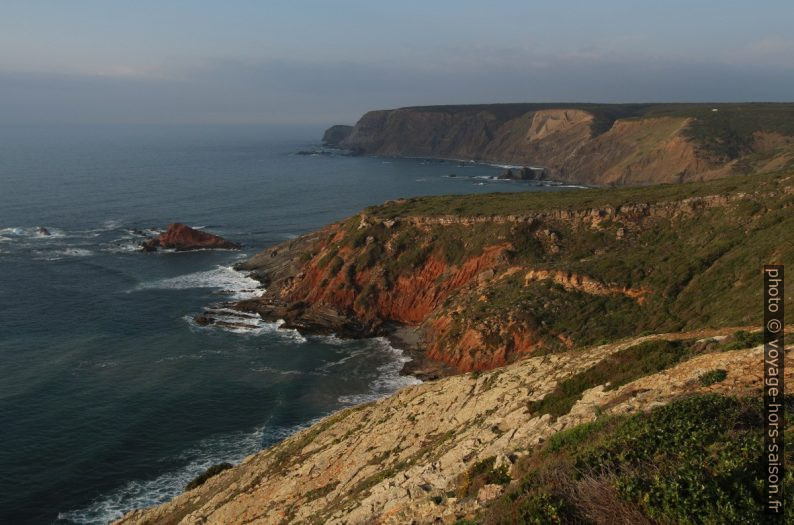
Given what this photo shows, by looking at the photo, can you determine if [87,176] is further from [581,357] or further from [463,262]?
[581,357]

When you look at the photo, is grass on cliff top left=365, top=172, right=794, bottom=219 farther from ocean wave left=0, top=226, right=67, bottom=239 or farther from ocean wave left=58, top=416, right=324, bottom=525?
ocean wave left=0, top=226, right=67, bottom=239

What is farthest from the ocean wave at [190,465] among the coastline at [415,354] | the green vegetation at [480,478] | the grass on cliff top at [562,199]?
the grass on cliff top at [562,199]

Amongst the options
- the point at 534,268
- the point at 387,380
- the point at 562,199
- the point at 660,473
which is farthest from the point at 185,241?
the point at 660,473

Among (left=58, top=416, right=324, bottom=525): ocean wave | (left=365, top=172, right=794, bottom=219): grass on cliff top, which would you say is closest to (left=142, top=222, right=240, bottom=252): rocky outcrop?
(left=365, top=172, right=794, bottom=219): grass on cliff top

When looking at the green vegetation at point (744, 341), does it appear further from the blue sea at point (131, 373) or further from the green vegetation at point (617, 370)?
the blue sea at point (131, 373)

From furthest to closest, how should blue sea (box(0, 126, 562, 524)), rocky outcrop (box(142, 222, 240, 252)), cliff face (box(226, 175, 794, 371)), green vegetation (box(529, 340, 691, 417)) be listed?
1. rocky outcrop (box(142, 222, 240, 252))
2. cliff face (box(226, 175, 794, 371))
3. blue sea (box(0, 126, 562, 524))
4. green vegetation (box(529, 340, 691, 417))

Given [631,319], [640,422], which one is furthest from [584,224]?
[640,422]
